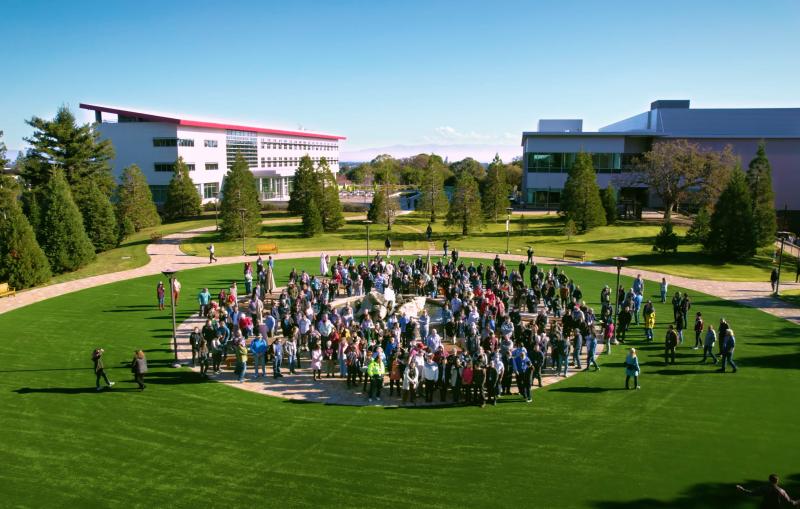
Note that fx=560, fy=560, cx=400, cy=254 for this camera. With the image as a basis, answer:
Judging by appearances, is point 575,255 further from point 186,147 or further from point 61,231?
point 186,147

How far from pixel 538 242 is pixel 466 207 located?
22.2ft

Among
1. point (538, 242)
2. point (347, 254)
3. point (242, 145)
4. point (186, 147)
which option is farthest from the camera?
point (242, 145)

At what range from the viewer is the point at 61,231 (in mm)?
33344

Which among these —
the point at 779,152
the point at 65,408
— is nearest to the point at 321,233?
the point at 65,408

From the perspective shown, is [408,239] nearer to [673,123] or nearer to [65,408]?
[65,408]

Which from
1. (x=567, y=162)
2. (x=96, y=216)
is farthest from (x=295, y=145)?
(x=96, y=216)

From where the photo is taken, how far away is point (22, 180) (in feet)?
156

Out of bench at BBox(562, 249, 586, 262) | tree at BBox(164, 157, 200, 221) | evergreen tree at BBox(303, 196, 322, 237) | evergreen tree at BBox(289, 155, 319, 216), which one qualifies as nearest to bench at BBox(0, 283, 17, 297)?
evergreen tree at BBox(303, 196, 322, 237)

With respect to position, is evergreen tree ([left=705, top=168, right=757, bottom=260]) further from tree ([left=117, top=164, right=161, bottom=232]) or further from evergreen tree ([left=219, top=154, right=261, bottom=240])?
tree ([left=117, top=164, right=161, bottom=232])

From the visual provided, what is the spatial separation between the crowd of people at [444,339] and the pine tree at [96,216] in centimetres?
2303

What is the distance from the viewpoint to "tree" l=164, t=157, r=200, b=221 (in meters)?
60.9

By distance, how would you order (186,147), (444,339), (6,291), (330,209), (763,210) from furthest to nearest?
(186,147) → (330,209) → (763,210) → (6,291) → (444,339)

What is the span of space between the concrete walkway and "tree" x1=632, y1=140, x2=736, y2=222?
2295 centimetres

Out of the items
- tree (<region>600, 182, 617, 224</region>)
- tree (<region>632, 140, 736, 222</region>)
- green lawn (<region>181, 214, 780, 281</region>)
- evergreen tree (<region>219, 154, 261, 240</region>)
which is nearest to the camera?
green lawn (<region>181, 214, 780, 281</region>)
